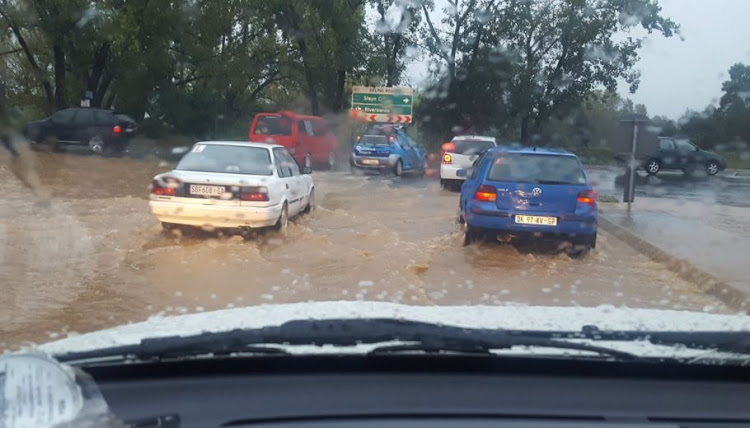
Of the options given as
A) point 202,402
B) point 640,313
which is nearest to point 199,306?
point 640,313

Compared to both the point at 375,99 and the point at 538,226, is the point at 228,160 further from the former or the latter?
the point at 375,99

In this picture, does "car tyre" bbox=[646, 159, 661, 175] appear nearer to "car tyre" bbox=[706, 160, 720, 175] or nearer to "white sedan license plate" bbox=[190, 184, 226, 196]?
"car tyre" bbox=[706, 160, 720, 175]

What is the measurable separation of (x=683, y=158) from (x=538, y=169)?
76.6ft

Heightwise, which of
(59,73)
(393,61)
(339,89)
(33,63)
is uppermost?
(393,61)

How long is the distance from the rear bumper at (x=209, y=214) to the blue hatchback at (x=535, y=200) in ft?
9.42

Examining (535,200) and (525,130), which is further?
Result: (525,130)

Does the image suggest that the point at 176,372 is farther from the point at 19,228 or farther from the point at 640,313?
the point at 19,228

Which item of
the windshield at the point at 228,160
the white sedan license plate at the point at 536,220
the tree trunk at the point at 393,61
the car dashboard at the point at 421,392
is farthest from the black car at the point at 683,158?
the car dashboard at the point at 421,392

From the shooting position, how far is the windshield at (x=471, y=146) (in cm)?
2130

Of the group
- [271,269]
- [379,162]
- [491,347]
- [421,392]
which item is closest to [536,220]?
[271,269]

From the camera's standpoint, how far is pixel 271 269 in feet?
29.5

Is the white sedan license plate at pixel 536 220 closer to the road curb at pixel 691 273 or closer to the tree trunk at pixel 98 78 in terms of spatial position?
the road curb at pixel 691 273

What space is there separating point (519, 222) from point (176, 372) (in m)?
8.38

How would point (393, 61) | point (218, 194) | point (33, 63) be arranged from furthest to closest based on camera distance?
1. point (393, 61)
2. point (33, 63)
3. point (218, 194)
